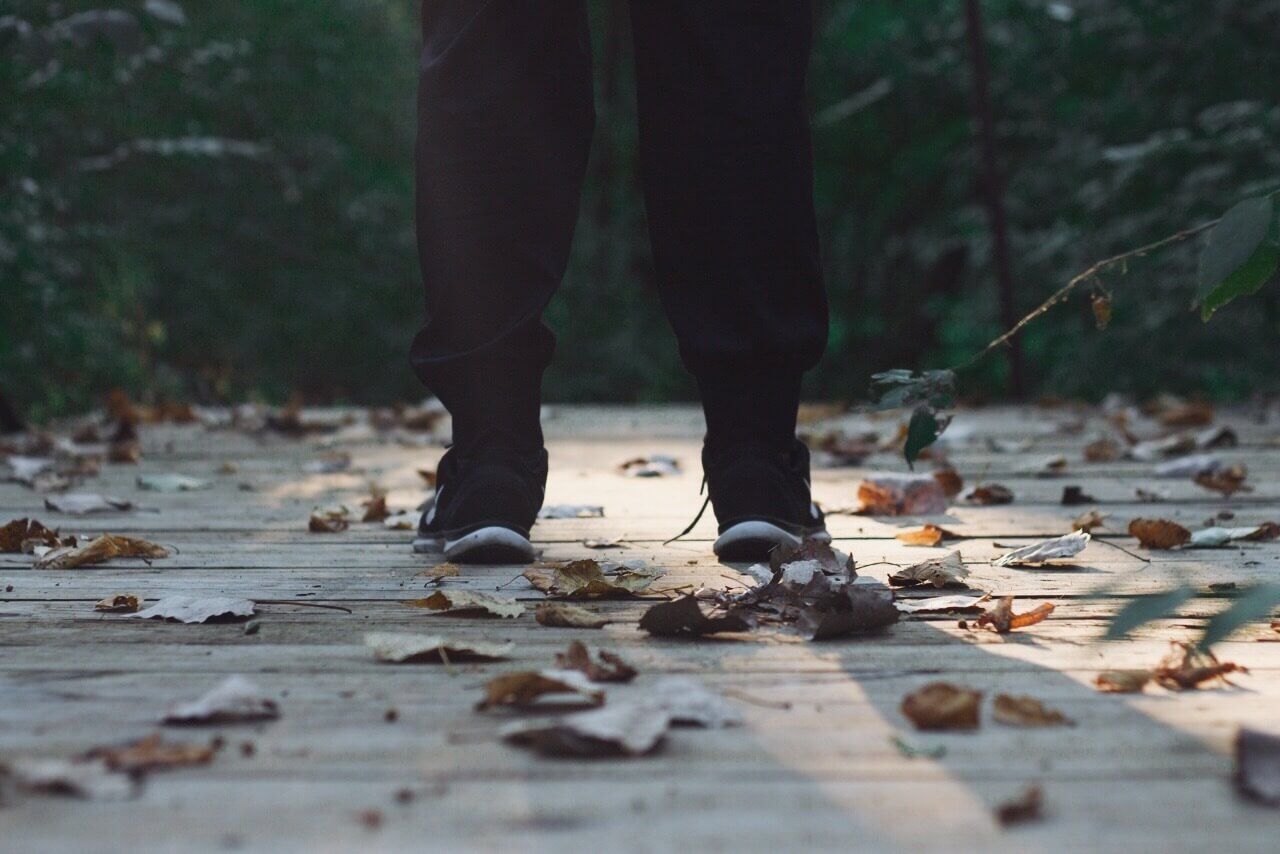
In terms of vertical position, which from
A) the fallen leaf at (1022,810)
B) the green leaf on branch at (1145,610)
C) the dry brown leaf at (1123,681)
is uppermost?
the green leaf on branch at (1145,610)

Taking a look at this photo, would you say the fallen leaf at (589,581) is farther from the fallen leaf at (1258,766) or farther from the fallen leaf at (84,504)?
the fallen leaf at (84,504)

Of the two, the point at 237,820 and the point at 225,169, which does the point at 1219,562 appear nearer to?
the point at 237,820

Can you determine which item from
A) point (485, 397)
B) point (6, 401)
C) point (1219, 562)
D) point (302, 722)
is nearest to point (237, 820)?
point (302, 722)

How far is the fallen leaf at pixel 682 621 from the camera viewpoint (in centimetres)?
117

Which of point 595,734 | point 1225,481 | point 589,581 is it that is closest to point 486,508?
point 589,581

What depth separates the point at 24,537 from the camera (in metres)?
1.74

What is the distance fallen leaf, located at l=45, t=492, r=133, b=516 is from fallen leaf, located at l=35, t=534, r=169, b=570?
0.41 m

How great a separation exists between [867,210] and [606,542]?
7669 millimetres

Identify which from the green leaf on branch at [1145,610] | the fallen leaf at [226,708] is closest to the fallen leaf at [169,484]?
the fallen leaf at [226,708]

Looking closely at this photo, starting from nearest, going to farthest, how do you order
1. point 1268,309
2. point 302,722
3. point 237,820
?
point 237,820 < point 302,722 < point 1268,309

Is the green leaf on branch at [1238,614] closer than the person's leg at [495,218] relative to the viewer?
Yes

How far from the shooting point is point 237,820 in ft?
2.35

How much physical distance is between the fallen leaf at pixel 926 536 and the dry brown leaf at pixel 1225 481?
0.68m

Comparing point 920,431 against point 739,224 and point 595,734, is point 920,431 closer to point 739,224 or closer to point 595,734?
point 739,224
